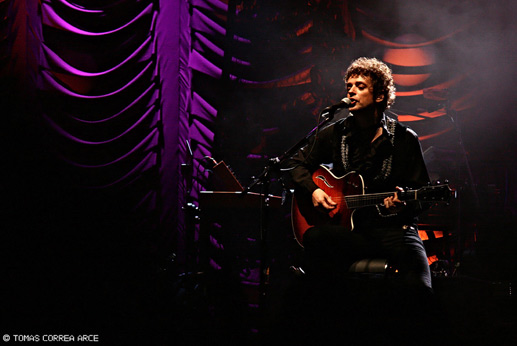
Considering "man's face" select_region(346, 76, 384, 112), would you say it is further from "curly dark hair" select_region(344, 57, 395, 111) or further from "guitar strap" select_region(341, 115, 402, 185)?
"guitar strap" select_region(341, 115, 402, 185)

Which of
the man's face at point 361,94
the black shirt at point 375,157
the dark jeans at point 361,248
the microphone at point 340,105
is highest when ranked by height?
the man's face at point 361,94

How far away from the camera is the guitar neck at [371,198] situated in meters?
2.58

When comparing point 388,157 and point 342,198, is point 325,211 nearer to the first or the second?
point 342,198

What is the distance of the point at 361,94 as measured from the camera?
2959mm

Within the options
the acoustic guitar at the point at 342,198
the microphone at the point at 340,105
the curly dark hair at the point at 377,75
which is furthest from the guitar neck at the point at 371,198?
the curly dark hair at the point at 377,75

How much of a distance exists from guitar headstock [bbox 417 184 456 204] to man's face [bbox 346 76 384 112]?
2.50 ft

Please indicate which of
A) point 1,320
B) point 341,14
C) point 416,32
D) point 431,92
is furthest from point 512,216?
point 1,320

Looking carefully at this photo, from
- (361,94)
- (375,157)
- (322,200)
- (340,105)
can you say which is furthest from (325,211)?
(361,94)

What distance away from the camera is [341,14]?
537 cm

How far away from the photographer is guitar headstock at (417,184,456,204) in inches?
97.0

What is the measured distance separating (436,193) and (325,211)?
2.50 ft

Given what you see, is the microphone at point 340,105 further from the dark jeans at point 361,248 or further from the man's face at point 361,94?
the dark jeans at point 361,248

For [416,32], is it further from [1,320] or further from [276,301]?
[1,320]

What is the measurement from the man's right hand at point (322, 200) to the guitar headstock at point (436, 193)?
587 millimetres
